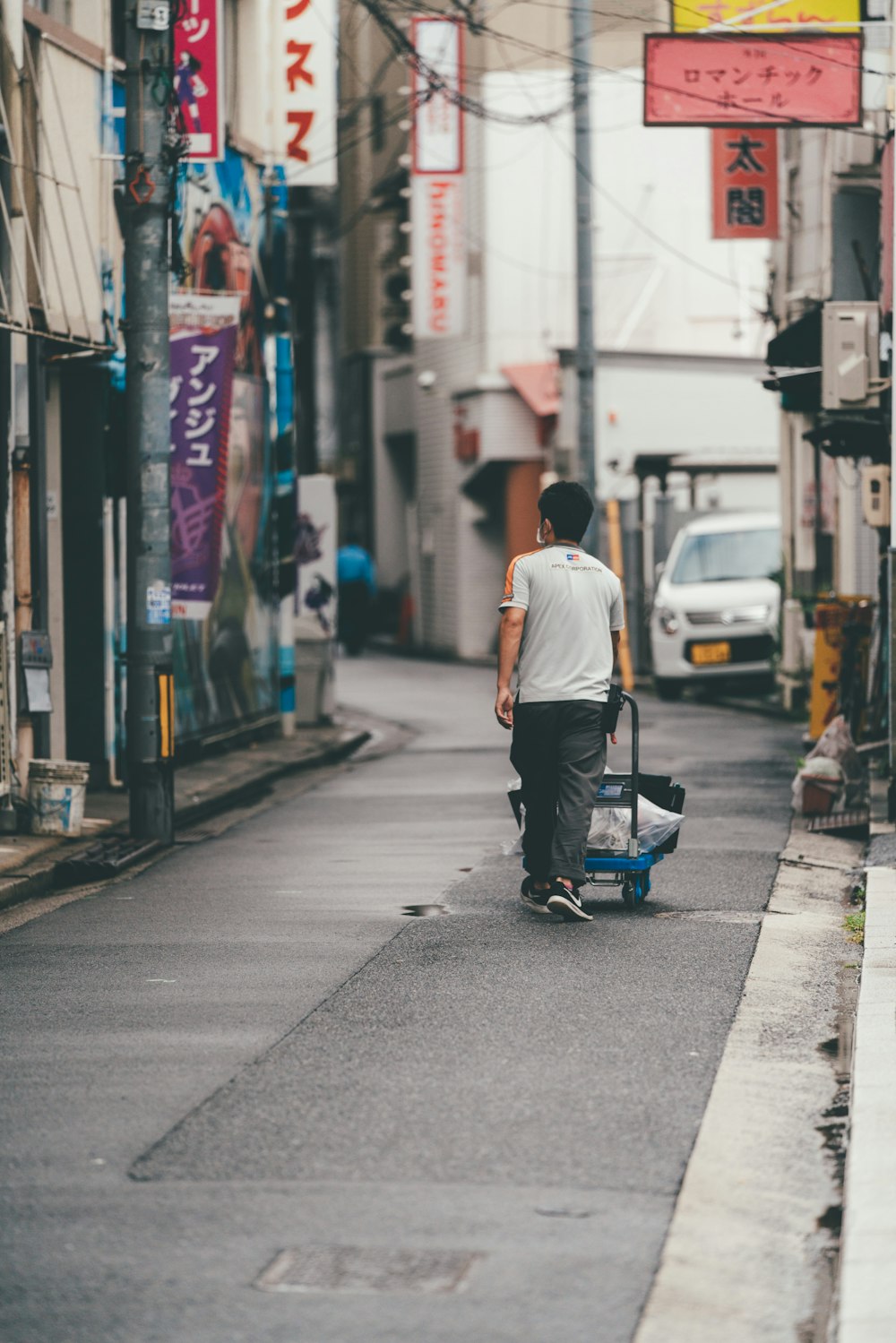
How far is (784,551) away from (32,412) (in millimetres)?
13422

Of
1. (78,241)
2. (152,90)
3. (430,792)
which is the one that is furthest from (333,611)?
(152,90)

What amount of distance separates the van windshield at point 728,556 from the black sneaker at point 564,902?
17.8 m

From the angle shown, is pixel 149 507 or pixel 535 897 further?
pixel 149 507

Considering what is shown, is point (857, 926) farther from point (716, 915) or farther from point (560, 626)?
point (560, 626)

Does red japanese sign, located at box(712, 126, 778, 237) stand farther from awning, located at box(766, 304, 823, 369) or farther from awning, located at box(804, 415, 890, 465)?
awning, located at box(766, 304, 823, 369)

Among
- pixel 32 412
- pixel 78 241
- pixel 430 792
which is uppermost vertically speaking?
pixel 78 241

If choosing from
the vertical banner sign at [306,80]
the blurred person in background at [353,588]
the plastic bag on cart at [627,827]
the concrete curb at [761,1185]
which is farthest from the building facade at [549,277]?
the concrete curb at [761,1185]

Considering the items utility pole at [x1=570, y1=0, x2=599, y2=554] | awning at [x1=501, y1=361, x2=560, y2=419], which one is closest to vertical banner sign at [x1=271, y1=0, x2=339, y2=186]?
utility pole at [x1=570, y1=0, x2=599, y2=554]

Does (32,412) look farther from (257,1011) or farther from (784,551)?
(784,551)

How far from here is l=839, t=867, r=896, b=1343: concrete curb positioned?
4176 millimetres

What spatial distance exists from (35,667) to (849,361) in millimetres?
5749

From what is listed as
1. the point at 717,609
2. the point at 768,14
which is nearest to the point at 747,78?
the point at 768,14

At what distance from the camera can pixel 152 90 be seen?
1205 cm

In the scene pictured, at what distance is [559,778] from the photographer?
9.19 m
